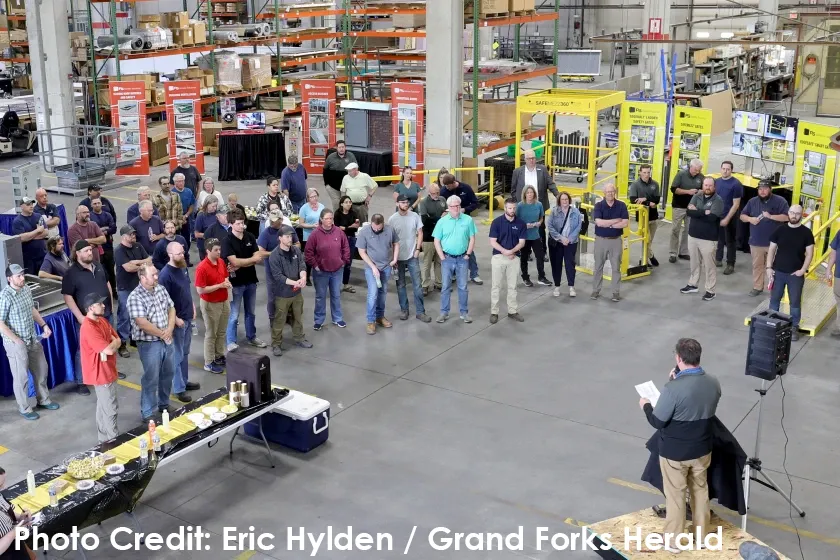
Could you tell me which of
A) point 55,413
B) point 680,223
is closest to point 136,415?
point 55,413

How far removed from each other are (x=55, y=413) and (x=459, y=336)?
5.04 m

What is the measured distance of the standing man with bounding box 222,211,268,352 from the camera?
1125 cm

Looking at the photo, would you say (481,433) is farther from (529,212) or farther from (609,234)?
(609,234)

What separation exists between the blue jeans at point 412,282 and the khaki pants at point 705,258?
4138mm

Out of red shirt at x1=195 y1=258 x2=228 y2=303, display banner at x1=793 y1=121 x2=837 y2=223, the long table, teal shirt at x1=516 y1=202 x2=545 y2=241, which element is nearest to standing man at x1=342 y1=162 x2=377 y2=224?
teal shirt at x1=516 y1=202 x2=545 y2=241

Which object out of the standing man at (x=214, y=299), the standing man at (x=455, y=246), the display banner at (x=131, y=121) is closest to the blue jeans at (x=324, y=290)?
the standing man at (x=455, y=246)

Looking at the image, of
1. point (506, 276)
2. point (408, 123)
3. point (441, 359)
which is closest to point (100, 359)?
point (441, 359)

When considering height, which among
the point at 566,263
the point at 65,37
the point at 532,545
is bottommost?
the point at 532,545

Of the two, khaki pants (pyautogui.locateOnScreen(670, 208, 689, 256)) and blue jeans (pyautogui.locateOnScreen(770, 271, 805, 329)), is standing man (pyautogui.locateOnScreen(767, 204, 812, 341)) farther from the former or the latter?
khaki pants (pyautogui.locateOnScreen(670, 208, 689, 256))

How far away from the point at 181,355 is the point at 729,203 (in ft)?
28.8

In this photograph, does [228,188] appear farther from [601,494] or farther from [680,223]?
[601,494]

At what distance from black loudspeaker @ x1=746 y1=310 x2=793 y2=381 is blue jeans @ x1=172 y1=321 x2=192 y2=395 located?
5839mm

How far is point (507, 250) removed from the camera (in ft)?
41.1

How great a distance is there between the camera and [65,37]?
21875mm
